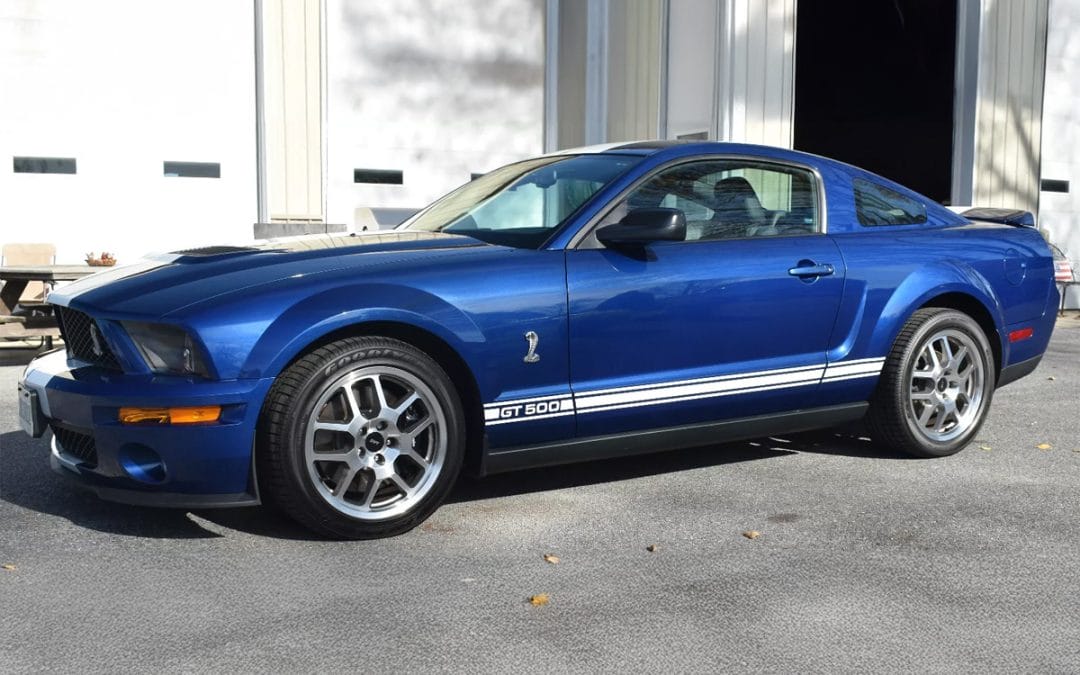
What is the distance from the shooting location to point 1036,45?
13.5 meters

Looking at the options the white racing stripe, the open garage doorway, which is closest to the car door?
the white racing stripe

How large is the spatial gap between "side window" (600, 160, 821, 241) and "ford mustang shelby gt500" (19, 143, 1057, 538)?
12mm

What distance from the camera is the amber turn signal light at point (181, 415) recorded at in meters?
3.93

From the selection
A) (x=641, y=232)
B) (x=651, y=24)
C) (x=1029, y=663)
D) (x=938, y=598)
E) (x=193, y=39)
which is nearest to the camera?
(x=1029, y=663)

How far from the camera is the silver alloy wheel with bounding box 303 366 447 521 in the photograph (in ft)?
13.6

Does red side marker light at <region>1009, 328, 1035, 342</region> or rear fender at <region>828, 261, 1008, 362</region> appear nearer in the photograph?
rear fender at <region>828, 261, 1008, 362</region>

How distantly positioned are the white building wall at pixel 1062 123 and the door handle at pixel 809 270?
385 inches

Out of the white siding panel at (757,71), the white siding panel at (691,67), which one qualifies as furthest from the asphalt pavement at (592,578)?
the white siding panel at (691,67)

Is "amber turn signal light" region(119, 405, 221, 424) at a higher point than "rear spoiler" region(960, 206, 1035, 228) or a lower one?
lower

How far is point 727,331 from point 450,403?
1239 millimetres

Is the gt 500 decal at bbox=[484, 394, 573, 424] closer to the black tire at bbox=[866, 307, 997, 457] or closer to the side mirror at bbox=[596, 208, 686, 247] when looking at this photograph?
the side mirror at bbox=[596, 208, 686, 247]

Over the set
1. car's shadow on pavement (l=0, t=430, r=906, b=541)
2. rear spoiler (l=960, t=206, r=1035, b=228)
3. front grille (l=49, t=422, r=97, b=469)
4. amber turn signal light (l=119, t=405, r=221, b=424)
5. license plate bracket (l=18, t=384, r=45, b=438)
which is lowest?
car's shadow on pavement (l=0, t=430, r=906, b=541)

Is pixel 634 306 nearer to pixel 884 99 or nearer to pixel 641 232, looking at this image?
pixel 641 232

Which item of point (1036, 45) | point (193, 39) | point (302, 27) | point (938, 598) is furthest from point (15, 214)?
point (1036, 45)
